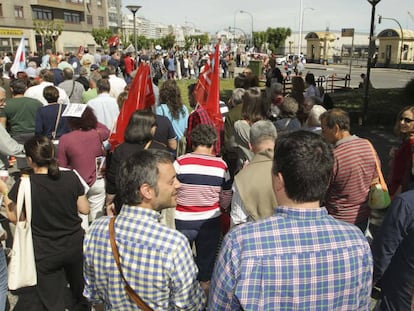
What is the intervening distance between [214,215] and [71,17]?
6096cm

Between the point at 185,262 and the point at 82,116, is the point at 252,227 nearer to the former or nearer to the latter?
the point at 185,262

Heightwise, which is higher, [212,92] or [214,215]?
[212,92]

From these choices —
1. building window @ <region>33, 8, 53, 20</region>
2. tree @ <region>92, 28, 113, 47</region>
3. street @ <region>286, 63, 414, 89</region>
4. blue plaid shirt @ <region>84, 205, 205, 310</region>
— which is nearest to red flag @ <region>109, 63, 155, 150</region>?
blue plaid shirt @ <region>84, 205, 205, 310</region>

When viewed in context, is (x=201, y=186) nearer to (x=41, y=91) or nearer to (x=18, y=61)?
(x=41, y=91)

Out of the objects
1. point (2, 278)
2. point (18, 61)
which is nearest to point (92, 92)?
point (18, 61)

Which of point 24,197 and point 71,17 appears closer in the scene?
point 24,197

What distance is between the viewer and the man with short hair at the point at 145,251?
195cm

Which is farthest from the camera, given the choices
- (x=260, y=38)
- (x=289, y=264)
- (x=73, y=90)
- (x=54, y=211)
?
(x=260, y=38)

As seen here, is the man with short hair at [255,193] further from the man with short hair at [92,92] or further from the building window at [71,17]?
the building window at [71,17]

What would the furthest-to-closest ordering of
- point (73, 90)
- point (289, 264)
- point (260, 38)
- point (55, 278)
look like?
point (260, 38) < point (73, 90) < point (55, 278) < point (289, 264)

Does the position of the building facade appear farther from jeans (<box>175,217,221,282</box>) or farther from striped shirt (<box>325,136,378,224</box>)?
striped shirt (<box>325,136,378,224</box>)

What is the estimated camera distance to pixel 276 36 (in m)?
79.3

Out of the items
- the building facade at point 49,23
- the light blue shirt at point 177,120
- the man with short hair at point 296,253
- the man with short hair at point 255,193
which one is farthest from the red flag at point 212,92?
the building facade at point 49,23

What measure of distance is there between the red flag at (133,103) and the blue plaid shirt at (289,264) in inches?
131
